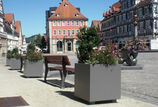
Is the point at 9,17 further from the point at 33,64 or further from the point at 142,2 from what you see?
the point at 33,64

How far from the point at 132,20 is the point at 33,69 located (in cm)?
4300

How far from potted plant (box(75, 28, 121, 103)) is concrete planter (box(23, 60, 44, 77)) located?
516 centimetres

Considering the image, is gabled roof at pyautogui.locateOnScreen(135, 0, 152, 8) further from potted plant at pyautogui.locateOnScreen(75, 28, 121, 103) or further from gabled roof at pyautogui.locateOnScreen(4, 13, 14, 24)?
gabled roof at pyautogui.locateOnScreen(4, 13, 14, 24)

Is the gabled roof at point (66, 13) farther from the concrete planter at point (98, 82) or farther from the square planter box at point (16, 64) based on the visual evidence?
the concrete planter at point (98, 82)

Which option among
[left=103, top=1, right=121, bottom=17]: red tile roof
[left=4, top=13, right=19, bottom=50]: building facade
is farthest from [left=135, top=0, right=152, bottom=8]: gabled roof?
[left=4, top=13, right=19, bottom=50]: building facade

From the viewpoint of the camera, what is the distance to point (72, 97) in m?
6.21

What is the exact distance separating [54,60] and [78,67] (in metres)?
2.55

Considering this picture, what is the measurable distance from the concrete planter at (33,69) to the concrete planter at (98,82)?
534 centimetres

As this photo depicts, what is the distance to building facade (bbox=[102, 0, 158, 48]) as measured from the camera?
149ft

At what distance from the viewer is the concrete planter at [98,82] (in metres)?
5.32

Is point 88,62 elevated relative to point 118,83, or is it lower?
elevated

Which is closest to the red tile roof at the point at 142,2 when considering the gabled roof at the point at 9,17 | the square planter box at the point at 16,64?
the square planter box at the point at 16,64

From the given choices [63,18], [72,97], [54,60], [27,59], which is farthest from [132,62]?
[63,18]

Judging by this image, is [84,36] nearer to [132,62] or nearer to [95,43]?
[95,43]
